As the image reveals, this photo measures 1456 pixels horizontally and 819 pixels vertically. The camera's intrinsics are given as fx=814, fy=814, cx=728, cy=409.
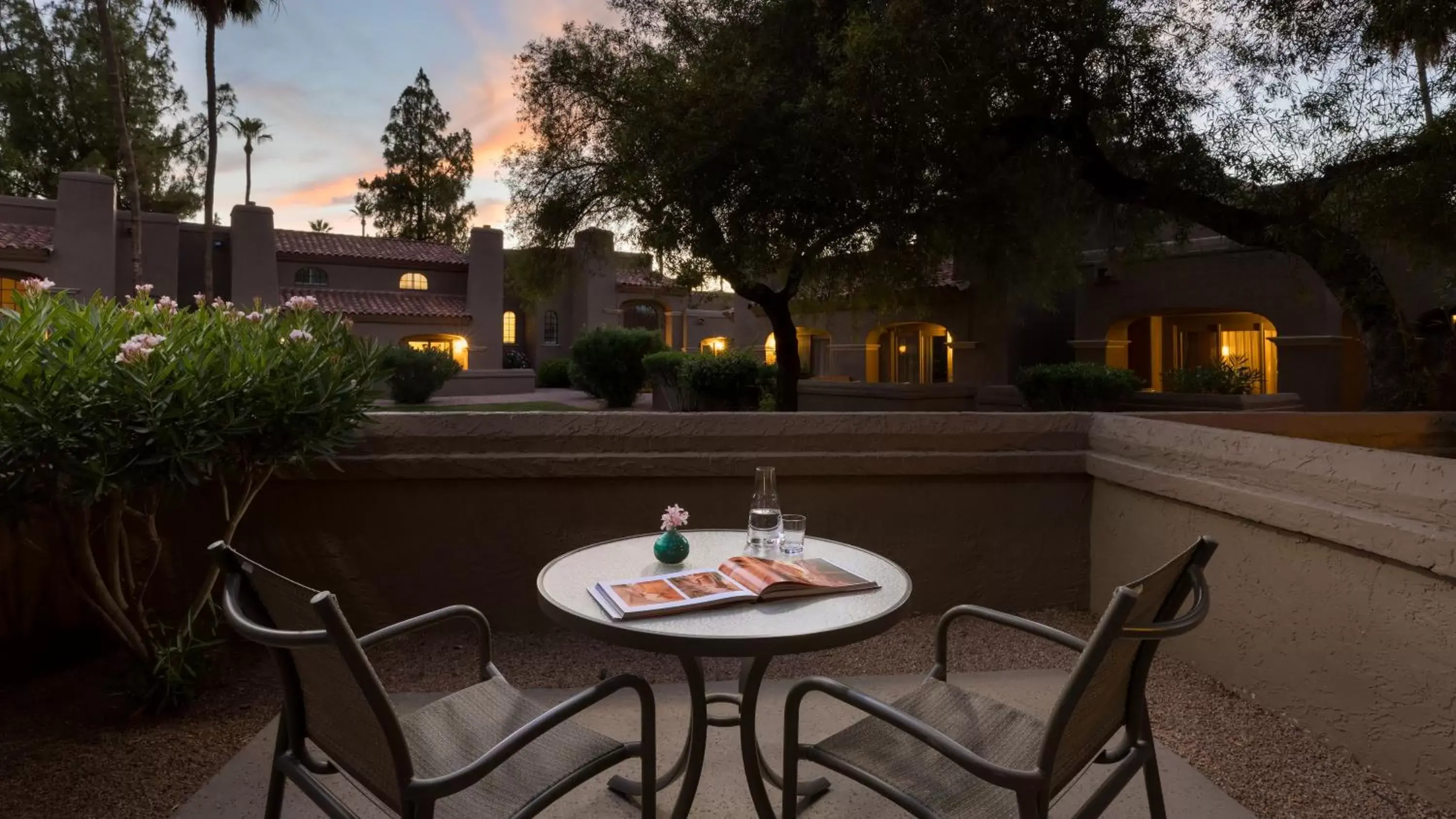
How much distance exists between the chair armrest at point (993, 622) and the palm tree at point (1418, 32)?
19.4 ft

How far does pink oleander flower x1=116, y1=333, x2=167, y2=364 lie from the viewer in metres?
2.80

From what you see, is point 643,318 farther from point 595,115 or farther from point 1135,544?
point 1135,544

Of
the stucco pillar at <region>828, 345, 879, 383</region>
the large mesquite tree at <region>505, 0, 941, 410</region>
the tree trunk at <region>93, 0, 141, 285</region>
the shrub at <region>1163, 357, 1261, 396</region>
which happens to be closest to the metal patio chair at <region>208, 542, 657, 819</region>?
the large mesquite tree at <region>505, 0, 941, 410</region>

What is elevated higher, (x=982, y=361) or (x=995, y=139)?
(x=995, y=139)

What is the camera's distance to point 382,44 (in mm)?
15297

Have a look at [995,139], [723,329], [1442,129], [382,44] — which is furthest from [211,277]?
[1442,129]

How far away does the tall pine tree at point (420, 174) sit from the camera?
3712 cm

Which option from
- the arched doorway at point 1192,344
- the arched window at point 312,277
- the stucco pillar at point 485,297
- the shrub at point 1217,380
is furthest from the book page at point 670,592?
the arched window at point 312,277

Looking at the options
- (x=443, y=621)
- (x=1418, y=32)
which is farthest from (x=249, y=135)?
(x=443, y=621)

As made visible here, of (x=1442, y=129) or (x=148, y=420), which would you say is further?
(x=1442, y=129)

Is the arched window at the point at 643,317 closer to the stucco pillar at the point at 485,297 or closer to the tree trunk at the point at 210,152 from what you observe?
the stucco pillar at the point at 485,297

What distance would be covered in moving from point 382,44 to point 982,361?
13.4 metres

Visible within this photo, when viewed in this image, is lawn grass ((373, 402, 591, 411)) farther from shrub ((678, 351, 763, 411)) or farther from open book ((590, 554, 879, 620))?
open book ((590, 554, 879, 620))

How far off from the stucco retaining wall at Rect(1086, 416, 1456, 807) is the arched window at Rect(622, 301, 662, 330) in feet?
101
